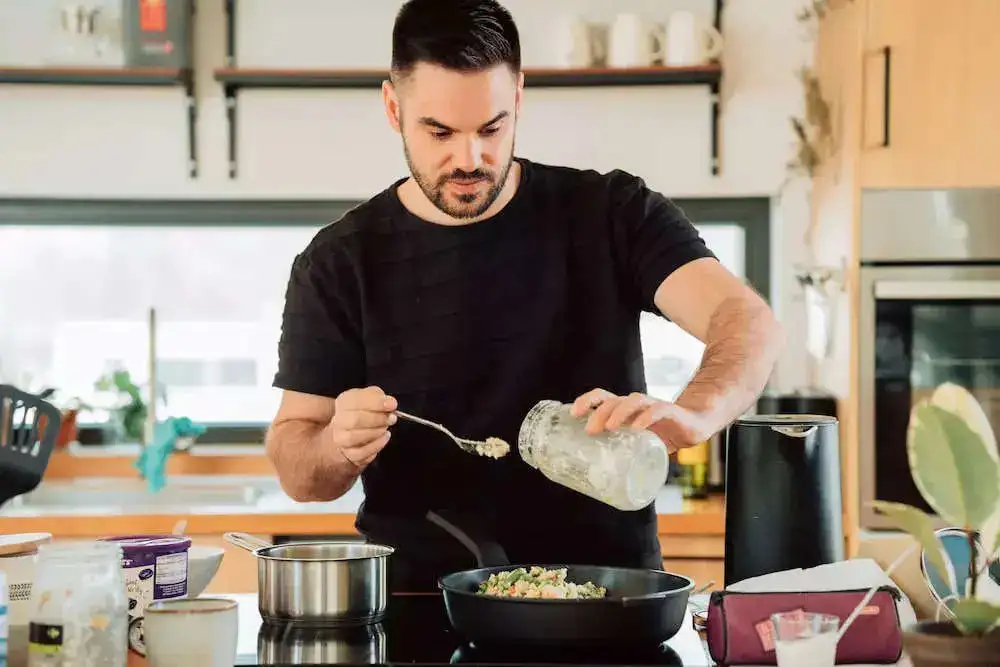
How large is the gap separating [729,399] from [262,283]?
7.57ft

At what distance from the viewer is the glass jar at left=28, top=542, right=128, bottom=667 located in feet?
3.83

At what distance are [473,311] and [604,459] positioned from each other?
665 mm

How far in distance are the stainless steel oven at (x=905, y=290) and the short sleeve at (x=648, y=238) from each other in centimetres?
117

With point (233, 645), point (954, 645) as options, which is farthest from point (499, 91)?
point (954, 645)

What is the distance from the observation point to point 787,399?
312cm

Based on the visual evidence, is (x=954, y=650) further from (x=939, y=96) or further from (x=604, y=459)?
(x=939, y=96)

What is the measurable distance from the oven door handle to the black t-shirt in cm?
118

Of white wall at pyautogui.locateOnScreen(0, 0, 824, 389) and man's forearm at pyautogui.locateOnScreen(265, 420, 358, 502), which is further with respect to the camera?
white wall at pyautogui.locateOnScreen(0, 0, 824, 389)

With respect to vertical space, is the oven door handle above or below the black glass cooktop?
above

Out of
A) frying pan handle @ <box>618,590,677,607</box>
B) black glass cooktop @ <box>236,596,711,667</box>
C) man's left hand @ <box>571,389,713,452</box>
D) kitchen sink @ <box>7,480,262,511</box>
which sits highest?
man's left hand @ <box>571,389,713,452</box>

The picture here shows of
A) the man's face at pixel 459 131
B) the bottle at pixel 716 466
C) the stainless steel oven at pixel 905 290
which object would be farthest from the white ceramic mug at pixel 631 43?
the man's face at pixel 459 131

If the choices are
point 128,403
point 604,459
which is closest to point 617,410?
point 604,459

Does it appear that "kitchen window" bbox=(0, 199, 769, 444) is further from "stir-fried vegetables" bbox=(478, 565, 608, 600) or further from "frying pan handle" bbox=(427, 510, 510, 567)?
"stir-fried vegetables" bbox=(478, 565, 608, 600)

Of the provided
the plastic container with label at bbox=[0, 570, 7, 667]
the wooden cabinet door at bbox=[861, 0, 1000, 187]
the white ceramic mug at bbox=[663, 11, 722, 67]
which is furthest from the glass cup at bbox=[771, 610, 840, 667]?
the white ceramic mug at bbox=[663, 11, 722, 67]
